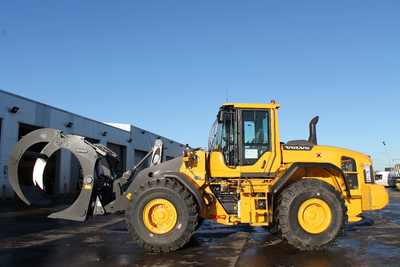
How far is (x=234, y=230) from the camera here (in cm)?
924

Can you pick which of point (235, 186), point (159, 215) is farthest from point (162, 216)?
point (235, 186)

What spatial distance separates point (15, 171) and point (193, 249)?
14.4 feet

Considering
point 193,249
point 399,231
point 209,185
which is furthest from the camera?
point 399,231

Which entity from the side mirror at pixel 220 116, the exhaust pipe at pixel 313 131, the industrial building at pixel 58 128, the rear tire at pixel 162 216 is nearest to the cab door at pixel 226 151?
the side mirror at pixel 220 116

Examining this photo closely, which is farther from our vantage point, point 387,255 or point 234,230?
point 234,230

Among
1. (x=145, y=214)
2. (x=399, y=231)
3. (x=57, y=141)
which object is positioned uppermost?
(x=57, y=141)

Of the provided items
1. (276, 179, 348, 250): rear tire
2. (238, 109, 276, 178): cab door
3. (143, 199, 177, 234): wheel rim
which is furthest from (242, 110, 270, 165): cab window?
(143, 199, 177, 234): wheel rim

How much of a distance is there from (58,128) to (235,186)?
19413 millimetres

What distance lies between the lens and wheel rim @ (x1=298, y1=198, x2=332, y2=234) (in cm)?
662

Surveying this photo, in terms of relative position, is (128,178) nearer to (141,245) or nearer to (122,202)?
(122,202)

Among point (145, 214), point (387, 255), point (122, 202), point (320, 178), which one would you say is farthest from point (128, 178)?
point (387, 255)

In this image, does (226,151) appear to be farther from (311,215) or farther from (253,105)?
(311,215)

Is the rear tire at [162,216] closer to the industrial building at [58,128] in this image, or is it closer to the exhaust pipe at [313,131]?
the exhaust pipe at [313,131]

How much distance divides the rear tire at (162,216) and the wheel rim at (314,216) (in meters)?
2.13
